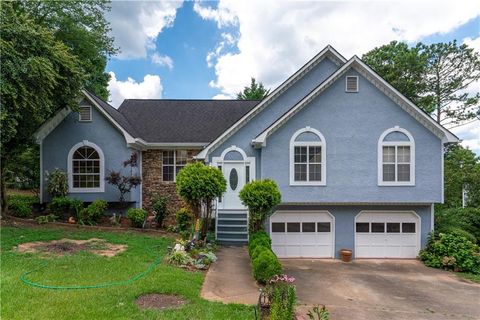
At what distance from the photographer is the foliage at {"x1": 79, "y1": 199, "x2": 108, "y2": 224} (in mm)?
12938

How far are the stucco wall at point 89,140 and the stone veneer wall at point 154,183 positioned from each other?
1.24 m

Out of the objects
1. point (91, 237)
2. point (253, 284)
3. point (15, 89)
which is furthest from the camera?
point (91, 237)

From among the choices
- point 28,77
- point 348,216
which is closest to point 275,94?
point 348,216

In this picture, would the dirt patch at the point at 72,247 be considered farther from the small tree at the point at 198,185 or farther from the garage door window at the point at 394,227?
the garage door window at the point at 394,227

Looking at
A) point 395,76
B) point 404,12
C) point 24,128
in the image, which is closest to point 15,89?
point 24,128

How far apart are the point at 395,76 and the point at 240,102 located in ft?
47.9

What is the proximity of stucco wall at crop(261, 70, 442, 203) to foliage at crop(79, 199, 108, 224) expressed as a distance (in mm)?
7751

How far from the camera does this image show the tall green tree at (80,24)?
685 inches

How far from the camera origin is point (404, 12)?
12578 mm

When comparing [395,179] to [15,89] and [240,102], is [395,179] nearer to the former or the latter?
[240,102]

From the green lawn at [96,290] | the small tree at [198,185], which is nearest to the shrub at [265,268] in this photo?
the green lawn at [96,290]

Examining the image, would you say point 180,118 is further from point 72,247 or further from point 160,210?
point 72,247

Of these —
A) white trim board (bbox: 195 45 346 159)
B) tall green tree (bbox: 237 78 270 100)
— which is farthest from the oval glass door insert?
tall green tree (bbox: 237 78 270 100)

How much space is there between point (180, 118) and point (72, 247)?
31.7 feet
